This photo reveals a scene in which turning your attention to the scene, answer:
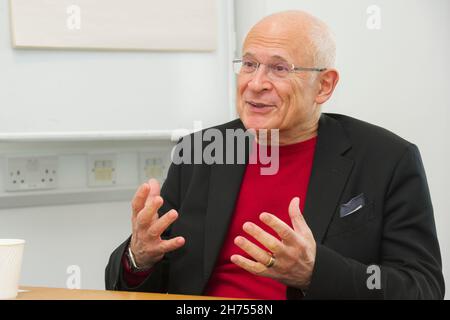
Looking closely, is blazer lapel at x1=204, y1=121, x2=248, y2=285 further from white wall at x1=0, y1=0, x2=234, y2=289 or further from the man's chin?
white wall at x1=0, y1=0, x2=234, y2=289

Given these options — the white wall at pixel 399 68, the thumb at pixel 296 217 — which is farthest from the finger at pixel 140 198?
the white wall at pixel 399 68

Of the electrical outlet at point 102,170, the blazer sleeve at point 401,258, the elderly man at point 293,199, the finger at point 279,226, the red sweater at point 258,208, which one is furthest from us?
the electrical outlet at point 102,170

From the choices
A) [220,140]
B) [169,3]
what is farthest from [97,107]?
[220,140]

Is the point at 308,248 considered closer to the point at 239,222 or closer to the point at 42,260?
the point at 239,222

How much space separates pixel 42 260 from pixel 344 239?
3.80ft

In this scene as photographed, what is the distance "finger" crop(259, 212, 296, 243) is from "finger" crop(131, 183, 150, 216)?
0.32m

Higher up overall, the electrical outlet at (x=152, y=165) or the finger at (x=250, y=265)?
the electrical outlet at (x=152, y=165)

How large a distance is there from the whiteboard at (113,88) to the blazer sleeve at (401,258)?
0.98 metres

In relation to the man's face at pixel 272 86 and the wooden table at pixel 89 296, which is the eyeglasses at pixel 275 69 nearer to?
the man's face at pixel 272 86

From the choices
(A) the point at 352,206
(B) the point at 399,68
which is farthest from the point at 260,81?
(B) the point at 399,68

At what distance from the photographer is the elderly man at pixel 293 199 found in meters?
1.76

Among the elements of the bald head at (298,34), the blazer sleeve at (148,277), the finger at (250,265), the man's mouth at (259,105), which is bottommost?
the blazer sleeve at (148,277)

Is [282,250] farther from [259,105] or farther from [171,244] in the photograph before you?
[259,105]

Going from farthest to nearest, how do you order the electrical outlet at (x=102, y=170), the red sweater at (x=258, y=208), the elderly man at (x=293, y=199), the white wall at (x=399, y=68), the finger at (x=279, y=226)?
1. the white wall at (x=399, y=68)
2. the electrical outlet at (x=102, y=170)
3. the red sweater at (x=258, y=208)
4. the elderly man at (x=293, y=199)
5. the finger at (x=279, y=226)
